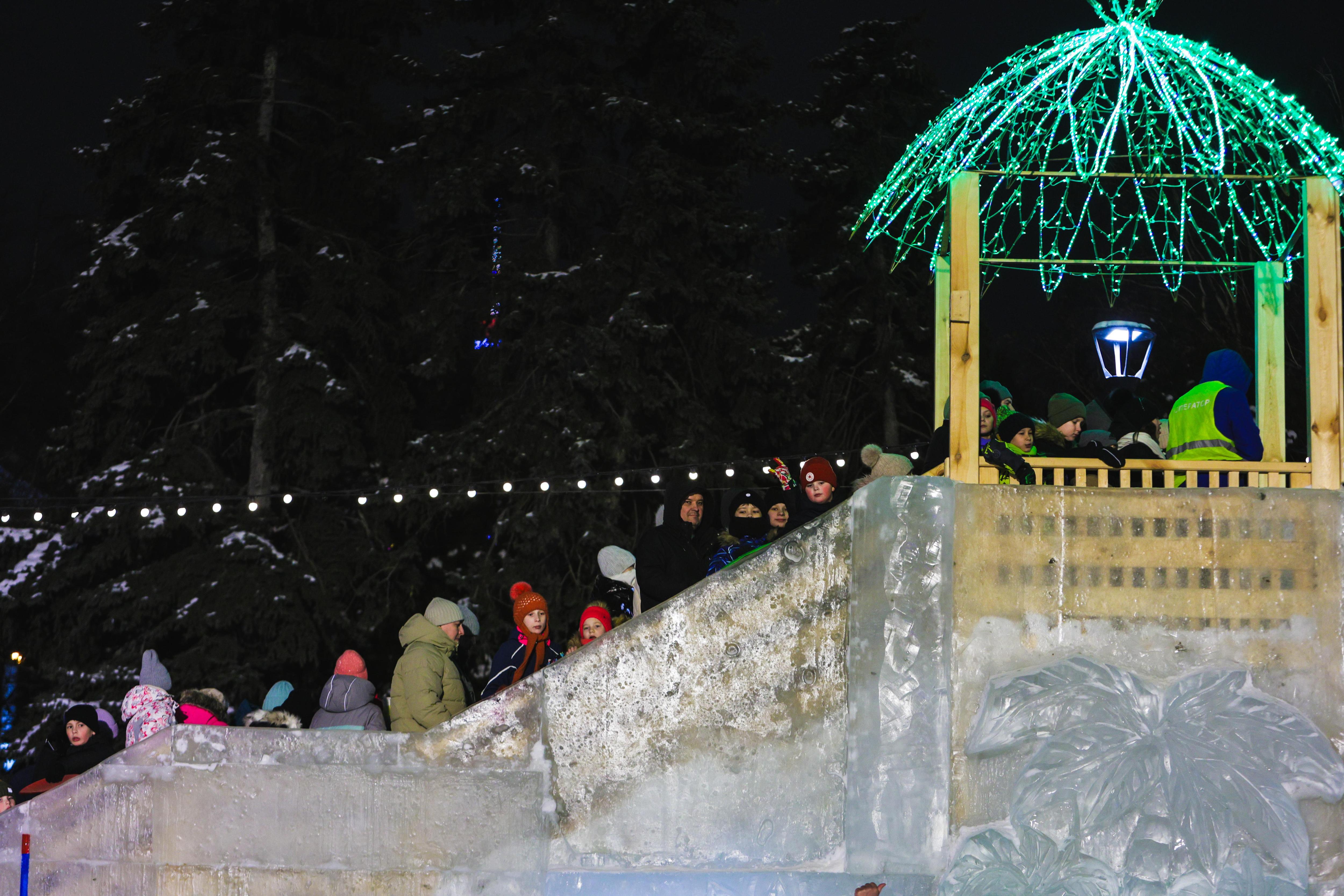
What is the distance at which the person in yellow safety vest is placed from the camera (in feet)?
20.2

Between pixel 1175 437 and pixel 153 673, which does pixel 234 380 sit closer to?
pixel 153 673

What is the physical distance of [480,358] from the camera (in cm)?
1852

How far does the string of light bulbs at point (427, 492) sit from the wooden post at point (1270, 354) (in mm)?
8812

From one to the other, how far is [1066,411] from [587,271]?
37.5 ft

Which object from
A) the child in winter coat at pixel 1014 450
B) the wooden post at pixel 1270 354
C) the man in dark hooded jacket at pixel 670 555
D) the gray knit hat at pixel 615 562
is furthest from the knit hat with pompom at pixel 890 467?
the wooden post at pixel 1270 354

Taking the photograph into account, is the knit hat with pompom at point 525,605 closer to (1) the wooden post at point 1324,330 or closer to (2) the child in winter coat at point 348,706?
(2) the child in winter coat at point 348,706

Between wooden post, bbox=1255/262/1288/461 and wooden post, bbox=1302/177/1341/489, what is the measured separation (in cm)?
90

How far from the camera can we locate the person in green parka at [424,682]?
6359 millimetres

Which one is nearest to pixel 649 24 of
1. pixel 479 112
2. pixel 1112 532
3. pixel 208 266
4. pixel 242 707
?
pixel 479 112

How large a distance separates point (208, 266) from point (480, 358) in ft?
13.7

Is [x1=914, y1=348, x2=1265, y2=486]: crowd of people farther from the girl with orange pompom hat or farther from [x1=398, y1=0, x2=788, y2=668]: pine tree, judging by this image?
[x1=398, y1=0, x2=788, y2=668]: pine tree

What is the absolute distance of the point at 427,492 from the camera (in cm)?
1697

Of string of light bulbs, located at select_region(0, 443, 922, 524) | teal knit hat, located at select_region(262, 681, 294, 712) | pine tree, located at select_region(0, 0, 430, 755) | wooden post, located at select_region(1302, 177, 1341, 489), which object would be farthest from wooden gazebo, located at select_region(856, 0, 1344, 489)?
pine tree, located at select_region(0, 0, 430, 755)

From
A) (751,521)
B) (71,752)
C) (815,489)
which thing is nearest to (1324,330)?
(815,489)
